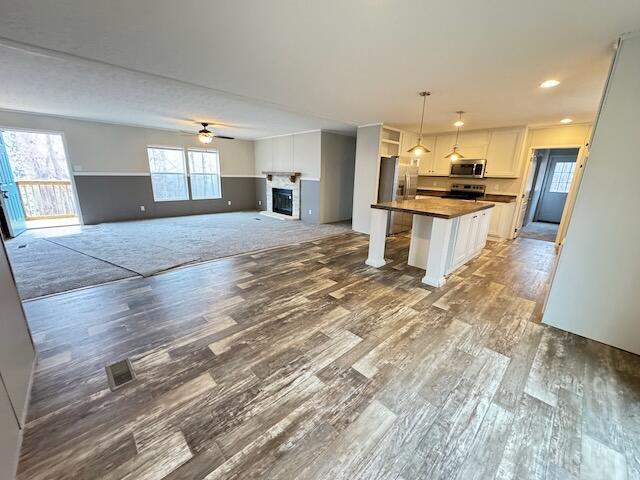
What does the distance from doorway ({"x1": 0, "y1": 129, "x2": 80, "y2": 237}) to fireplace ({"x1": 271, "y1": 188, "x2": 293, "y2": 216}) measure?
5.22 m

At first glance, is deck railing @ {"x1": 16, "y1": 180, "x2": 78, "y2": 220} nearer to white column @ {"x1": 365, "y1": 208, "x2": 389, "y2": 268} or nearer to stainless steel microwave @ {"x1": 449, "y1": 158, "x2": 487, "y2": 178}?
white column @ {"x1": 365, "y1": 208, "x2": 389, "y2": 268}

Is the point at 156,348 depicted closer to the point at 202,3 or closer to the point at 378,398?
the point at 378,398

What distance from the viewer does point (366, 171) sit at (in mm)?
5988

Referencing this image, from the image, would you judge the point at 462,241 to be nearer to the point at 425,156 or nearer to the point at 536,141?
the point at 536,141

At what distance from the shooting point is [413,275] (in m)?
→ 3.81

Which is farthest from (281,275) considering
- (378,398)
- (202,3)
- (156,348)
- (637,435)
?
(637,435)

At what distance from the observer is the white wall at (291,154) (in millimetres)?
7113

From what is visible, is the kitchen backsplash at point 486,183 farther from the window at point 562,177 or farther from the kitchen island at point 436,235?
the window at point 562,177

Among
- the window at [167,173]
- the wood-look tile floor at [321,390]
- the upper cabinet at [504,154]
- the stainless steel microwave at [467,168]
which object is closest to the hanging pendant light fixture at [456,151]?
the stainless steel microwave at [467,168]

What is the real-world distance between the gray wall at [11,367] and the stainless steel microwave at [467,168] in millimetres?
7408

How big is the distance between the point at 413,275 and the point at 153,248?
4631 millimetres

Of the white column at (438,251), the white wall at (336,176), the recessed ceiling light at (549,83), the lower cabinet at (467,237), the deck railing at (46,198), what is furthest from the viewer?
the white wall at (336,176)

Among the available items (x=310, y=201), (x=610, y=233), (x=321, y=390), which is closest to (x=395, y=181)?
(x=310, y=201)

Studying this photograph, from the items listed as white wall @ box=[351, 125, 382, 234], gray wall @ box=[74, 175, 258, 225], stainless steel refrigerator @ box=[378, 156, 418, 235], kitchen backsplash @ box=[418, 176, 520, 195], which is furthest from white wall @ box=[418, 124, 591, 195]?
gray wall @ box=[74, 175, 258, 225]
